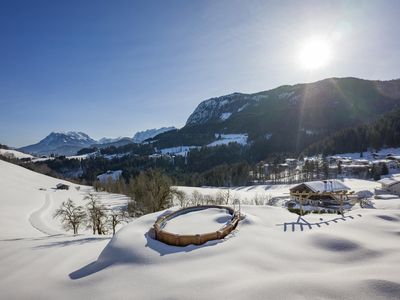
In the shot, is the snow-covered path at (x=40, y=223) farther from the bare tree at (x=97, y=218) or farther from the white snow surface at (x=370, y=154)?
the white snow surface at (x=370, y=154)

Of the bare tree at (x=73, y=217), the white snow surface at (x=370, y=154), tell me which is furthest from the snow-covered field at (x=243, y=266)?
the white snow surface at (x=370, y=154)

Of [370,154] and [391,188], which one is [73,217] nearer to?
[391,188]

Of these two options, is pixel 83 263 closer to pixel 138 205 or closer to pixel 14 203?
pixel 138 205

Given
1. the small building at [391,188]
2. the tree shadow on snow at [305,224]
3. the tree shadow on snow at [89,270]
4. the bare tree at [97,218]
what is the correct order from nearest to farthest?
1. the tree shadow on snow at [89,270]
2. the tree shadow on snow at [305,224]
3. the bare tree at [97,218]
4. the small building at [391,188]

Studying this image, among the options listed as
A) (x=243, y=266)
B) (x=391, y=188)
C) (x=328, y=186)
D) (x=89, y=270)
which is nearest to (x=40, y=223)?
(x=89, y=270)

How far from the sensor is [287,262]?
30.4 ft

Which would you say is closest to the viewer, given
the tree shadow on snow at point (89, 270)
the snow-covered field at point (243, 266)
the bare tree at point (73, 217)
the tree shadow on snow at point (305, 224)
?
the snow-covered field at point (243, 266)

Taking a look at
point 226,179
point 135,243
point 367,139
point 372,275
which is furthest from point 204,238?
point 367,139

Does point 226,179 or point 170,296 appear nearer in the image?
point 170,296

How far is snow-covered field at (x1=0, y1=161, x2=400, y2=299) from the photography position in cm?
730

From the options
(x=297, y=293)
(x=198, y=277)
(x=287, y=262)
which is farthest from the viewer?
(x=287, y=262)

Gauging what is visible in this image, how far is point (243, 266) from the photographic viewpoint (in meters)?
9.19

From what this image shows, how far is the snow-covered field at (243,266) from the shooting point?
730 cm

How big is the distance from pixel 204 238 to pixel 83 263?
5.71 m
